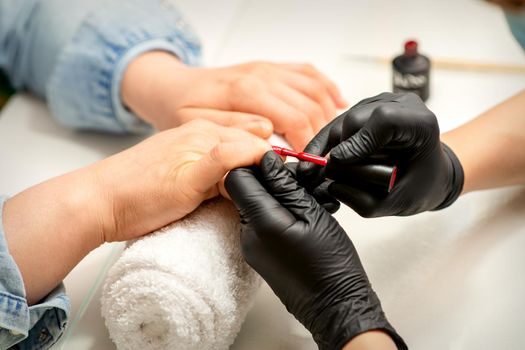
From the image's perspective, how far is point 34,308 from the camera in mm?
813

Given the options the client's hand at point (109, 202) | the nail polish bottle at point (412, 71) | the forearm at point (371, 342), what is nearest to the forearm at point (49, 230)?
the client's hand at point (109, 202)

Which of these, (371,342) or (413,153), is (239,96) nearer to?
(413,153)

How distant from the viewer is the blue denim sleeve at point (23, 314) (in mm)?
784

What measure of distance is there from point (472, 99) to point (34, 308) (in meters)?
0.85

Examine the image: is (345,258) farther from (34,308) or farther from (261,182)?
(34,308)

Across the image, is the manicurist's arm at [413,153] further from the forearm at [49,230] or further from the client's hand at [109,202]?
the forearm at [49,230]

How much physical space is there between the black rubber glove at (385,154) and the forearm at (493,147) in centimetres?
11

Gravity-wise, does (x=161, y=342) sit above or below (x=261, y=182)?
below

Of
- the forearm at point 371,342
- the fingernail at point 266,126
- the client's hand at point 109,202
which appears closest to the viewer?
the forearm at point 371,342

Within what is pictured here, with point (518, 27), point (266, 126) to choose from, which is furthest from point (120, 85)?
point (518, 27)

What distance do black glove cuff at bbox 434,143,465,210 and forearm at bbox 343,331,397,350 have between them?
28 centimetres

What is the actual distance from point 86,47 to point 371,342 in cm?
81

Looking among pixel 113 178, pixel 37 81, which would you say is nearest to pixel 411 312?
pixel 113 178

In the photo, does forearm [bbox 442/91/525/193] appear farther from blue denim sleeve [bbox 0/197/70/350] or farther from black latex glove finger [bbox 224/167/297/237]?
blue denim sleeve [bbox 0/197/70/350]
